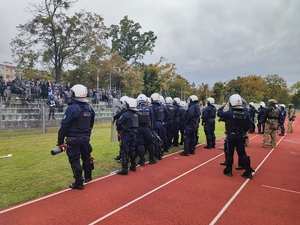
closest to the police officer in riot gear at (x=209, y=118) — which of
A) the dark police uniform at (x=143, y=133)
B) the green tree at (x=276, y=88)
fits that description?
the dark police uniform at (x=143, y=133)

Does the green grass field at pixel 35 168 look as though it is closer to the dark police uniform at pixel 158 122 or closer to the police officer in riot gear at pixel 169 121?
the police officer in riot gear at pixel 169 121

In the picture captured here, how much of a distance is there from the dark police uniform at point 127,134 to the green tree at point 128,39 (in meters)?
52.2

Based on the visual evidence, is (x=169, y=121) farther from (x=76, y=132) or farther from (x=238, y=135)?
(x=76, y=132)

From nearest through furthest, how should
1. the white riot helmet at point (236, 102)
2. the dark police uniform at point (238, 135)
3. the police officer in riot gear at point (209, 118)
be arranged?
the dark police uniform at point (238, 135) → the white riot helmet at point (236, 102) → the police officer in riot gear at point (209, 118)

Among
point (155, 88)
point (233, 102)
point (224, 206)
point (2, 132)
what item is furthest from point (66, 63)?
point (224, 206)

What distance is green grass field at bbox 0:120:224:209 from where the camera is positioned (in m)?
5.50

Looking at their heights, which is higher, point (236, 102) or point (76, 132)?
point (236, 102)

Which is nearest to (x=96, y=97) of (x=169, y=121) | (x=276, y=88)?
(x=169, y=121)

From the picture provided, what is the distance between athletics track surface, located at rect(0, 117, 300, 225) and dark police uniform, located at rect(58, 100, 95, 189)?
0.54 meters

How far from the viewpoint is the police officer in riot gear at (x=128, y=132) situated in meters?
6.86

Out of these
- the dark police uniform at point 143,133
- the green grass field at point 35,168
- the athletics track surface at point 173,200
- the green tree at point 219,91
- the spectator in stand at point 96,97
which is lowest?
the athletics track surface at point 173,200

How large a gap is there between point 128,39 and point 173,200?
55536 millimetres

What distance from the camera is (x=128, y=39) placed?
57.3m

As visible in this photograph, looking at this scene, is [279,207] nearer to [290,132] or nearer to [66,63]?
[290,132]
